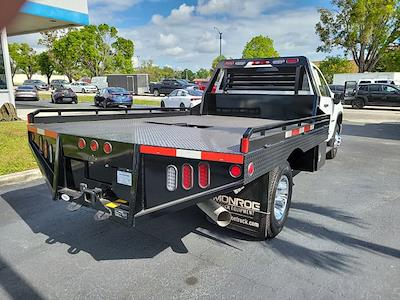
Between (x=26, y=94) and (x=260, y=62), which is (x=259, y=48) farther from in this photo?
(x=260, y=62)

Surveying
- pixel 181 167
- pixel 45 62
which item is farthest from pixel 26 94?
pixel 45 62

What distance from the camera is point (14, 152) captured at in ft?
25.1

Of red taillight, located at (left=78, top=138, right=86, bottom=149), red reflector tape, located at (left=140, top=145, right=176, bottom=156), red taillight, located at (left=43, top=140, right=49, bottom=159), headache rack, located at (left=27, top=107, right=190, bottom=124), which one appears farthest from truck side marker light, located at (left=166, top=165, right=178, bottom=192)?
headache rack, located at (left=27, top=107, right=190, bottom=124)

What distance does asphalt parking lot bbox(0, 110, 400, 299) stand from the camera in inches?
116

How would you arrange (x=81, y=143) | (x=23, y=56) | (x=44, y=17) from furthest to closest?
1. (x=23, y=56)
2. (x=44, y=17)
3. (x=81, y=143)

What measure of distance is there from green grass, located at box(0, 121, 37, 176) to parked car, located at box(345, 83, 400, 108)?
72.5 feet

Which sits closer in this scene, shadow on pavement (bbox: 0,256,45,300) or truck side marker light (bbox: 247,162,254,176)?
truck side marker light (bbox: 247,162,254,176)

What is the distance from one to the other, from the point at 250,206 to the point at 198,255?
0.74 metres

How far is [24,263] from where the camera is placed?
3.38 metres

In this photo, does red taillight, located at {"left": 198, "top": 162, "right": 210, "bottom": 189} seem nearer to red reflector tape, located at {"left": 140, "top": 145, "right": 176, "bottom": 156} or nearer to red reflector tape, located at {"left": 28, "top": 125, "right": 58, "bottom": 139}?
red reflector tape, located at {"left": 140, "top": 145, "right": 176, "bottom": 156}

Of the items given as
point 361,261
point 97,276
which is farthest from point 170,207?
point 361,261

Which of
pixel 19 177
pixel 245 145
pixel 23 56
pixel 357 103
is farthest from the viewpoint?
pixel 23 56

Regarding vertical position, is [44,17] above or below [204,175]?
above

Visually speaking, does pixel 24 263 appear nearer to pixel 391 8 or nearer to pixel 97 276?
pixel 97 276
